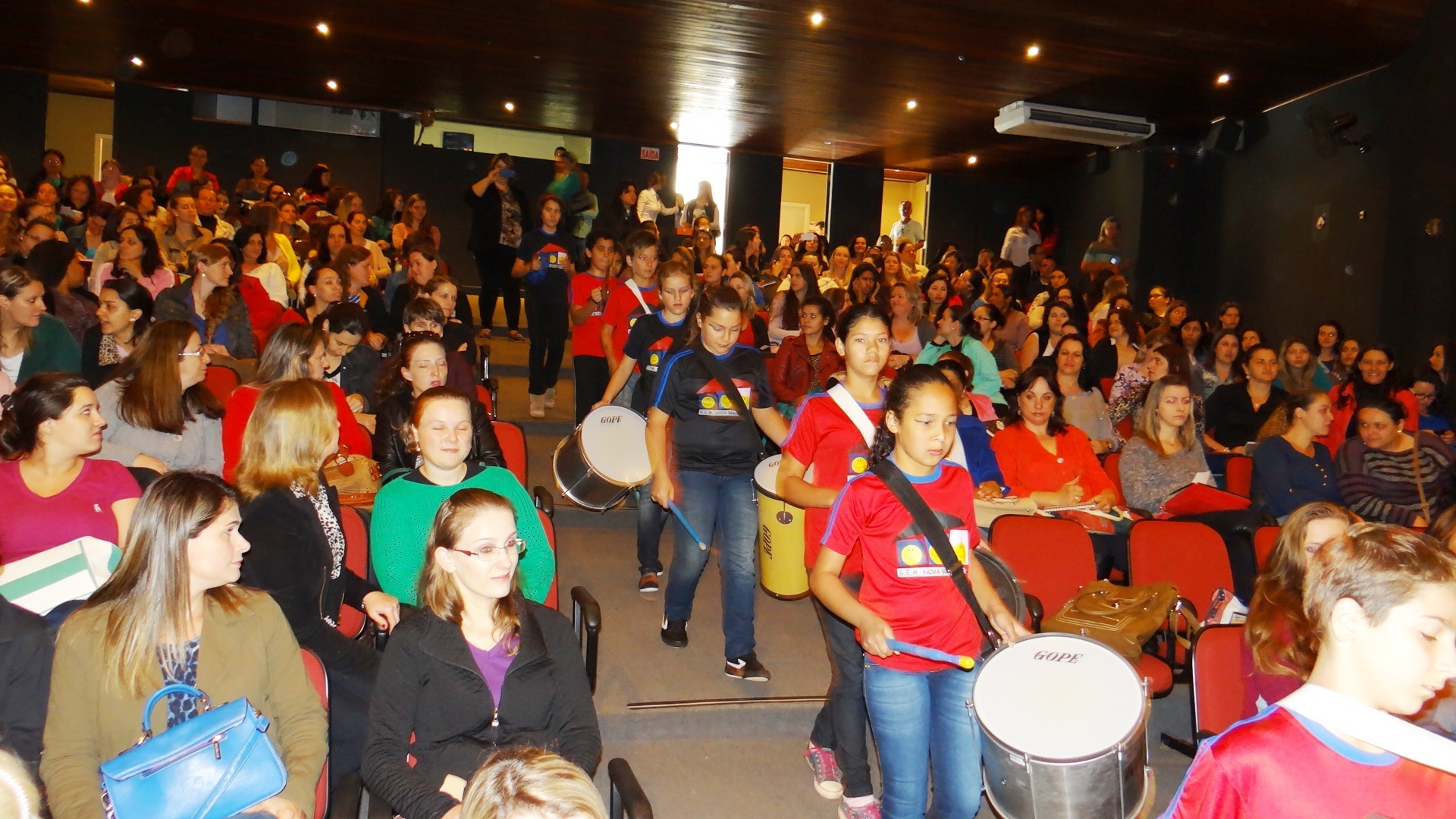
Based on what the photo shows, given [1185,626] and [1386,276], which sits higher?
[1386,276]

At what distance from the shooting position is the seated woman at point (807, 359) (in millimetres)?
6613

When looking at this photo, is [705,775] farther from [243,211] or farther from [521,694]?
[243,211]

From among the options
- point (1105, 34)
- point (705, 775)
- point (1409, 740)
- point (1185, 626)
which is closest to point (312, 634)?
point (705, 775)

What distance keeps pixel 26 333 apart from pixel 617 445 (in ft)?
9.92

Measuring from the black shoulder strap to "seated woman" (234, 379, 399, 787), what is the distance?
4.89 ft

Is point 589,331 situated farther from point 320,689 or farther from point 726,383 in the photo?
point 320,689

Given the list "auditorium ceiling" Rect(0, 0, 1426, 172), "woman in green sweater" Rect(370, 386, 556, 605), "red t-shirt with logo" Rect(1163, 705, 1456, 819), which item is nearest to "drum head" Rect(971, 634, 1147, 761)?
"red t-shirt with logo" Rect(1163, 705, 1456, 819)

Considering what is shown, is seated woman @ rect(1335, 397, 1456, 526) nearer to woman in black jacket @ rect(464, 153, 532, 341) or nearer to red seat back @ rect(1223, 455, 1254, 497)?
red seat back @ rect(1223, 455, 1254, 497)

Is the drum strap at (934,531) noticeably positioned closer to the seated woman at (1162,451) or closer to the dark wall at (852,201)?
the seated woman at (1162,451)

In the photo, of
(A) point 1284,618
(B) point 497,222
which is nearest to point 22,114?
(B) point 497,222

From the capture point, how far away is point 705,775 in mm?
3668

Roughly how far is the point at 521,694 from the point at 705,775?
152cm

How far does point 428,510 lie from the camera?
3033mm

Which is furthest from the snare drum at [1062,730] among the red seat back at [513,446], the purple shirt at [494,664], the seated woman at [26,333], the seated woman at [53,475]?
the seated woman at [26,333]
